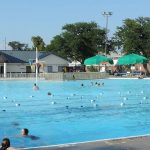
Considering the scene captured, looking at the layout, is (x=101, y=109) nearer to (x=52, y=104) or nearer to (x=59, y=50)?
(x=52, y=104)

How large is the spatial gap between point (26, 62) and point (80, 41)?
51.7 feet

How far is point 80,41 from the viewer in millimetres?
68688

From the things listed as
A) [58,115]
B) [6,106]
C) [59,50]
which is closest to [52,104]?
[6,106]

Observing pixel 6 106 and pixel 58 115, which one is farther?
pixel 6 106

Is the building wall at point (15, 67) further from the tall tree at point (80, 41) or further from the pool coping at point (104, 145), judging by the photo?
the pool coping at point (104, 145)

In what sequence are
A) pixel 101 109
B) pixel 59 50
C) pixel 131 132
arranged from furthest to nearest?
pixel 59 50 < pixel 101 109 < pixel 131 132

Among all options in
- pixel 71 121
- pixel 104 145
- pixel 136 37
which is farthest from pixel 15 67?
pixel 104 145

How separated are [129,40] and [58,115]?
51616 millimetres

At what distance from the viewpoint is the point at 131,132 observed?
12.5 meters

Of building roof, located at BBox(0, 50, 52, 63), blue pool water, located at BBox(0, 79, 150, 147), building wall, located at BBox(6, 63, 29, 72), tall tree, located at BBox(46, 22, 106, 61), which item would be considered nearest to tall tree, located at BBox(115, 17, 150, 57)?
tall tree, located at BBox(46, 22, 106, 61)

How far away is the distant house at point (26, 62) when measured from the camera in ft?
174

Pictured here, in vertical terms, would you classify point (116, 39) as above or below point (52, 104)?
above

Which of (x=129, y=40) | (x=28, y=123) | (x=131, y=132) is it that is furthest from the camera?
(x=129, y=40)

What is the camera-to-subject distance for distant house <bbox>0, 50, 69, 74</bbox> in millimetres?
53125
